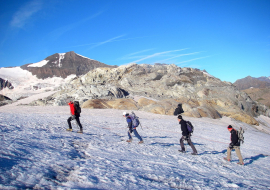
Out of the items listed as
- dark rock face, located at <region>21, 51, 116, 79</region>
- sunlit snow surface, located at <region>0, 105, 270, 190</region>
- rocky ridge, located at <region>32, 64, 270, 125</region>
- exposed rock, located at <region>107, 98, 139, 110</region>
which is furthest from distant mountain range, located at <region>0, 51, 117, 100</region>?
sunlit snow surface, located at <region>0, 105, 270, 190</region>

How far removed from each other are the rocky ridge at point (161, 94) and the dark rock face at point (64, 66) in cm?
6723

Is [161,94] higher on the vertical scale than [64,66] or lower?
lower

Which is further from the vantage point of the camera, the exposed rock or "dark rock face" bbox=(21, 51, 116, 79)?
"dark rock face" bbox=(21, 51, 116, 79)

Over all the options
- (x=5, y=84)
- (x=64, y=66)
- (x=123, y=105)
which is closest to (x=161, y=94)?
(x=123, y=105)

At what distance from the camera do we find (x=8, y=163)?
427cm

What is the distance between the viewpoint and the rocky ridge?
A: 75.6 ft

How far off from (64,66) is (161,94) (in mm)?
97804

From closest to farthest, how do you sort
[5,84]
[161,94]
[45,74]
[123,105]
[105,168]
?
1. [105,168]
2. [123,105]
3. [161,94]
4. [5,84]
5. [45,74]

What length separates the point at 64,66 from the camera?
4577 inches

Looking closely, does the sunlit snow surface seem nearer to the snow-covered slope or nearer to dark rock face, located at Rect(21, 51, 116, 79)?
the snow-covered slope

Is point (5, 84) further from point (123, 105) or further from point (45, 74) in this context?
point (123, 105)

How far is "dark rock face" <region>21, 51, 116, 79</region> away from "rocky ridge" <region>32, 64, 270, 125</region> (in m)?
67.2

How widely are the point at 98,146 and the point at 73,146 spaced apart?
92 cm

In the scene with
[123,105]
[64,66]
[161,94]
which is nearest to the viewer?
[123,105]
